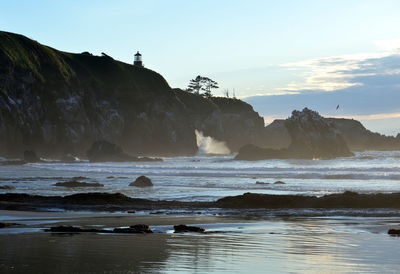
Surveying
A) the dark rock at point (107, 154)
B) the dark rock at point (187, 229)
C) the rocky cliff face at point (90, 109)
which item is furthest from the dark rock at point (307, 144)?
the dark rock at point (187, 229)

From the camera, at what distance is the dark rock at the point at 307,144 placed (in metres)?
88.2

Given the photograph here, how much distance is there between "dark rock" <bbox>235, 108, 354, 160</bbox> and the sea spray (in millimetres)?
46280

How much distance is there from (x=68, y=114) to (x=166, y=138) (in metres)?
23.8

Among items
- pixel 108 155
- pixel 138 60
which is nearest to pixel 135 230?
pixel 108 155

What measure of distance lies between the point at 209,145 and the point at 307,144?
55.0m

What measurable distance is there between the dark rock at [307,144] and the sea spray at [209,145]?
152 ft

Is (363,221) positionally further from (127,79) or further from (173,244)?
(127,79)

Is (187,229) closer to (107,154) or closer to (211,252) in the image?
(211,252)

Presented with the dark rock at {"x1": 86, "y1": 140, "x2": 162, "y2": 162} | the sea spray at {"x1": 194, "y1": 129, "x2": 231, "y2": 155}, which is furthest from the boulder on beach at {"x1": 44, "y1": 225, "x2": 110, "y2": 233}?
the sea spray at {"x1": 194, "y1": 129, "x2": 231, "y2": 155}

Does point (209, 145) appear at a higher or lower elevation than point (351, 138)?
lower

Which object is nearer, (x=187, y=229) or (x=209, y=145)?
(x=187, y=229)

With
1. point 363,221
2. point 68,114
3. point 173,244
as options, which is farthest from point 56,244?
point 68,114

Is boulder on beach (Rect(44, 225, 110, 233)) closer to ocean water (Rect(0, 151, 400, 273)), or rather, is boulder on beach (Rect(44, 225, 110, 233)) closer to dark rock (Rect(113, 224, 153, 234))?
dark rock (Rect(113, 224, 153, 234))

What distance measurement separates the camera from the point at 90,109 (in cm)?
11931
